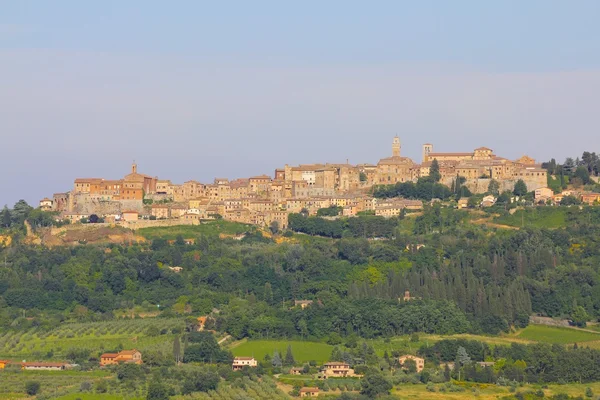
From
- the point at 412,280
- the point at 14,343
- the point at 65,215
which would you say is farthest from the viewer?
the point at 65,215

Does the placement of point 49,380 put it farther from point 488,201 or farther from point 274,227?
point 488,201

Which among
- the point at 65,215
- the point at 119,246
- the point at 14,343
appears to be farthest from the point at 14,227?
the point at 14,343

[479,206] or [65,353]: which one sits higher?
[479,206]

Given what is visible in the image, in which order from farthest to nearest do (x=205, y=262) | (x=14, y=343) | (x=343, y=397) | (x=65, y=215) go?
(x=65, y=215) → (x=205, y=262) → (x=14, y=343) → (x=343, y=397)

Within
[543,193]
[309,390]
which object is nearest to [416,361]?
[309,390]

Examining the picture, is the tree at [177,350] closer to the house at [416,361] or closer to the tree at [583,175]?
the house at [416,361]

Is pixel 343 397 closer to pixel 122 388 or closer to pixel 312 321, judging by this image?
pixel 122 388

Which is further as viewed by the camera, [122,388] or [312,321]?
[312,321]
